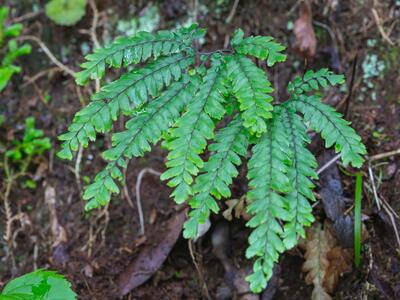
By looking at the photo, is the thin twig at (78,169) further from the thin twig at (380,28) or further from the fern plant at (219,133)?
the thin twig at (380,28)

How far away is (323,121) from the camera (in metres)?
2.26

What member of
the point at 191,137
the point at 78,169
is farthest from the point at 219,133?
the point at 78,169

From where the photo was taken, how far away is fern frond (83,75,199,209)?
2.21 m

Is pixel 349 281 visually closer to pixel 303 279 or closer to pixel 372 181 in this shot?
pixel 303 279

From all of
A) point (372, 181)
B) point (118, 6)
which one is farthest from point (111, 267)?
point (118, 6)

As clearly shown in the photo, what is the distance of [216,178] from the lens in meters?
2.13

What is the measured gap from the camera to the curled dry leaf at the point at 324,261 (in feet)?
8.91

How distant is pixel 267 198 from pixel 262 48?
0.71 meters

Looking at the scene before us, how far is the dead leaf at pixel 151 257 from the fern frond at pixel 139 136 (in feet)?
3.46

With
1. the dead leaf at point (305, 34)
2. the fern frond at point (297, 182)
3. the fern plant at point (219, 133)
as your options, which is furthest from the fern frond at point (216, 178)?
the dead leaf at point (305, 34)

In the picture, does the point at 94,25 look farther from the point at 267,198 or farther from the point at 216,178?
the point at 267,198

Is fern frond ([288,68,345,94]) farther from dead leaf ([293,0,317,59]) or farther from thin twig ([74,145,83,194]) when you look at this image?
thin twig ([74,145,83,194])

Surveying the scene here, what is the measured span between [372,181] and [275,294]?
881mm

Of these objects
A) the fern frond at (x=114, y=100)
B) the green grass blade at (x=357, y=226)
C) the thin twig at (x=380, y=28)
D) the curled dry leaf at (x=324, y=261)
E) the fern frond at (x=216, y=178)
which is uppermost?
the fern frond at (x=114, y=100)
